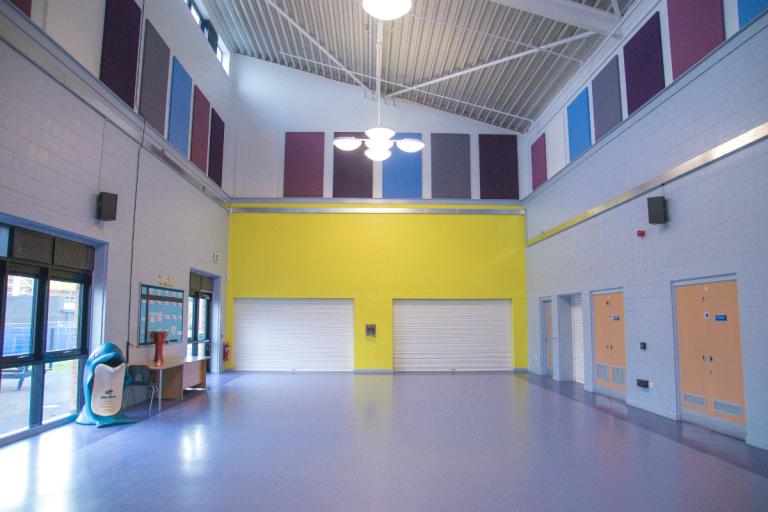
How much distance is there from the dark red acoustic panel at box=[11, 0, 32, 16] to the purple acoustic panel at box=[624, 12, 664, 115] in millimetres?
7729

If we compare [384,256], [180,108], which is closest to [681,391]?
[384,256]

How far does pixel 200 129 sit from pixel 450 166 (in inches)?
240

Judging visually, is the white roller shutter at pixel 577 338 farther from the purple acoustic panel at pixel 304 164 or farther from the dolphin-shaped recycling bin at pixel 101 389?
the dolphin-shaped recycling bin at pixel 101 389

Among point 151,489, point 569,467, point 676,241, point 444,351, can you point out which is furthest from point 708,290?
point 444,351

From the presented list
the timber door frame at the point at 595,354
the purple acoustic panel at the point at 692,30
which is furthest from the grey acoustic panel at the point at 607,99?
the timber door frame at the point at 595,354

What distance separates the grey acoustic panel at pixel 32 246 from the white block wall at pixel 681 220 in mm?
7904

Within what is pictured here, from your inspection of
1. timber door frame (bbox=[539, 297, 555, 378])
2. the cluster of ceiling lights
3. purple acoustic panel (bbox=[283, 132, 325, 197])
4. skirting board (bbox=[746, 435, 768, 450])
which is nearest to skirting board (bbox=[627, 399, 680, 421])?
skirting board (bbox=[746, 435, 768, 450])

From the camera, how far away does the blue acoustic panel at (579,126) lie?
9477mm

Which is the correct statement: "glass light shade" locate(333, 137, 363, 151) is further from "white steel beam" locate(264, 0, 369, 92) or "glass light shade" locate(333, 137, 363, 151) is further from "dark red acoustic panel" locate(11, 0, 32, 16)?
"dark red acoustic panel" locate(11, 0, 32, 16)

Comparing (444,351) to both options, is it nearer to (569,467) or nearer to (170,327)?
(170,327)

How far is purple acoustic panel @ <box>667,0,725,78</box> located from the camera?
5.91 metres

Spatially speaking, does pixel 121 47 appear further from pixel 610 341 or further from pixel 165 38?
pixel 610 341

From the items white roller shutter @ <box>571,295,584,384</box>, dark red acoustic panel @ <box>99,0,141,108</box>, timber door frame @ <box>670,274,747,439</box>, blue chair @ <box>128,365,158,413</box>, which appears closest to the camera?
timber door frame @ <box>670,274,747,439</box>

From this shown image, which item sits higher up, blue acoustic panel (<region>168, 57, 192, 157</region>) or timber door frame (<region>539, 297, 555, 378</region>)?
blue acoustic panel (<region>168, 57, 192, 157</region>)
